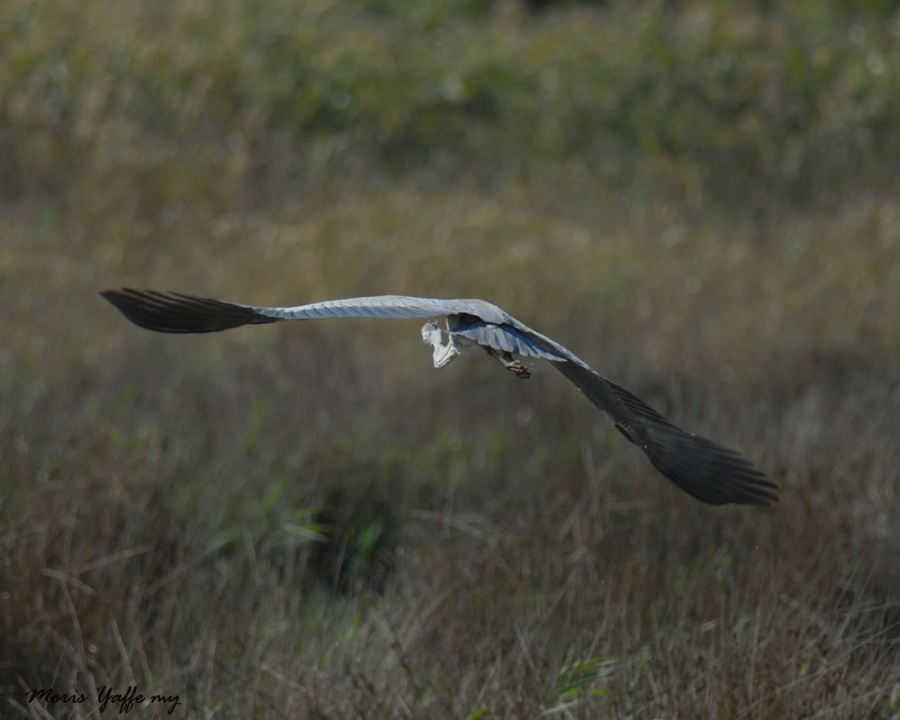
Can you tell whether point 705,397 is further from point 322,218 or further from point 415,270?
point 322,218

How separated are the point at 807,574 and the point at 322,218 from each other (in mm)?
5389

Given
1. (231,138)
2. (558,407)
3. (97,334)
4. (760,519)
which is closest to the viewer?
(760,519)

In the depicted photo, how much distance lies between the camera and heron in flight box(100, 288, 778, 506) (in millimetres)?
2781

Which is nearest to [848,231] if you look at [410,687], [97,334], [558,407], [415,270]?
[415,270]

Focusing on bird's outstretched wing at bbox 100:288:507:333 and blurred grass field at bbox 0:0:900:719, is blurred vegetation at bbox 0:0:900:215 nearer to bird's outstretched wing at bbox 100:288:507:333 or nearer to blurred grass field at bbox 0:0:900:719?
blurred grass field at bbox 0:0:900:719

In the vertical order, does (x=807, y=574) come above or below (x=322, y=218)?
A: below

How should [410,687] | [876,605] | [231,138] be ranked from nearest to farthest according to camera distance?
[410,687], [876,605], [231,138]


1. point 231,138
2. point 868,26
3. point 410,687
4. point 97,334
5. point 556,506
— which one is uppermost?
point 868,26

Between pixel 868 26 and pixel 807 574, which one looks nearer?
pixel 807 574

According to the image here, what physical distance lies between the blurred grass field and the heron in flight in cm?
53

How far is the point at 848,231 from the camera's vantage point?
9.27 metres
